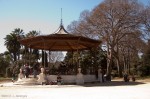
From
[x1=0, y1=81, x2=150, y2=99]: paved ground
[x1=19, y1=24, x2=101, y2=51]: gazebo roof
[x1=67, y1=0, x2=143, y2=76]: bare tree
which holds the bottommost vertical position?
[x1=0, y1=81, x2=150, y2=99]: paved ground

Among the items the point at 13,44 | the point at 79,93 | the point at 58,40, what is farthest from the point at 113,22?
the point at 13,44

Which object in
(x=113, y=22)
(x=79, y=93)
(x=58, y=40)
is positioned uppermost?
(x=113, y=22)

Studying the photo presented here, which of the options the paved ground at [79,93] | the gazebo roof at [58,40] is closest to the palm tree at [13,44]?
the gazebo roof at [58,40]

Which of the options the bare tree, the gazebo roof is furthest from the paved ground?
the bare tree

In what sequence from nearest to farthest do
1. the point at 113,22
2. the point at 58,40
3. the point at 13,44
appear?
the point at 58,40 → the point at 113,22 → the point at 13,44

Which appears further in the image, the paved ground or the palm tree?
the palm tree

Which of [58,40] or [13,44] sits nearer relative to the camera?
[58,40]

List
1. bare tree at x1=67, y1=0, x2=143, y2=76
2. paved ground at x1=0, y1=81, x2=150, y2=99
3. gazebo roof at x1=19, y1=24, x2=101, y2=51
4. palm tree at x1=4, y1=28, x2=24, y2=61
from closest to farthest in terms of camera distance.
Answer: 1. paved ground at x1=0, y1=81, x2=150, y2=99
2. gazebo roof at x1=19, y1=24, x2=101, y2=51
3. bare tree at x1=67, y1=0, x2=143, y2=76
4. palm tree at x1=4, y1=28, x2=24, y2=61

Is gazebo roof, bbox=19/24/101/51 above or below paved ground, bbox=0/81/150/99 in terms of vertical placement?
above

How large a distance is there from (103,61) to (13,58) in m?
31.7

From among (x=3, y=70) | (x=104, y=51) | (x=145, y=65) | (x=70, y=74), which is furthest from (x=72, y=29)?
(x=3, y=70)

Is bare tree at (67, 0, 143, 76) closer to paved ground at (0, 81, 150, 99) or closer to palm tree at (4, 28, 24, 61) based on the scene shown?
paved ground at (0, 81, 150, 99)

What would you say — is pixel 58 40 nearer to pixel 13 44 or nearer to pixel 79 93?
pixel 79 93

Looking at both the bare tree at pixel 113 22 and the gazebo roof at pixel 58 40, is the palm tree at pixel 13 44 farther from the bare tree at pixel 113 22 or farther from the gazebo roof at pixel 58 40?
the gazebo roof at pixel 58 40
